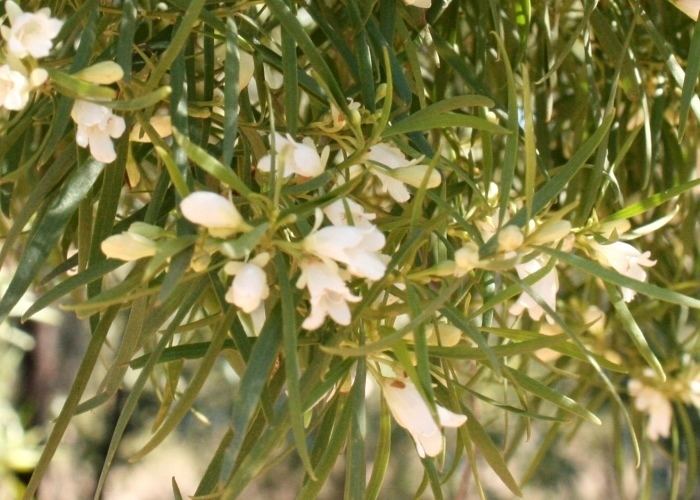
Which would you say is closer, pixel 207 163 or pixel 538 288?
pixel 207 163

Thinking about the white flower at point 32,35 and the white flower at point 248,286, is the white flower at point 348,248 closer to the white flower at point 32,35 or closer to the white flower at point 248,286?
the white flower at point 248,286

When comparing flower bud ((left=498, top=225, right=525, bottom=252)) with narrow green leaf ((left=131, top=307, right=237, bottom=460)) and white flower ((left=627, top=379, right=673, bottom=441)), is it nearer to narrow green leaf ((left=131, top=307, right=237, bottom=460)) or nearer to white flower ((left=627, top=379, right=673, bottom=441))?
narrow green leaf ((left=131, top=307, right=237, bottom=460))

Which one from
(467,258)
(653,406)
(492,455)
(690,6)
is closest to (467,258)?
(467,258)

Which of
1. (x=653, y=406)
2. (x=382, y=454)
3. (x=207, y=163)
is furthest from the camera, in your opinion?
(x=653, y=406)

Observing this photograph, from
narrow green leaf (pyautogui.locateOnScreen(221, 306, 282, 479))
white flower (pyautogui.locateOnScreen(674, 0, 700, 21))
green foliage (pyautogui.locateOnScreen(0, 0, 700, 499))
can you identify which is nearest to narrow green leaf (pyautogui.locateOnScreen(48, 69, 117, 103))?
green foliage (pyautogui.locateOnScreen(0, 0, 700, 499))

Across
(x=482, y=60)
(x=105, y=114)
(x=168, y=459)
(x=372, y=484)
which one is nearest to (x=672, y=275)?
(x=482, y=60)

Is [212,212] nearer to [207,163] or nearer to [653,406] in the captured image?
[207,163]
